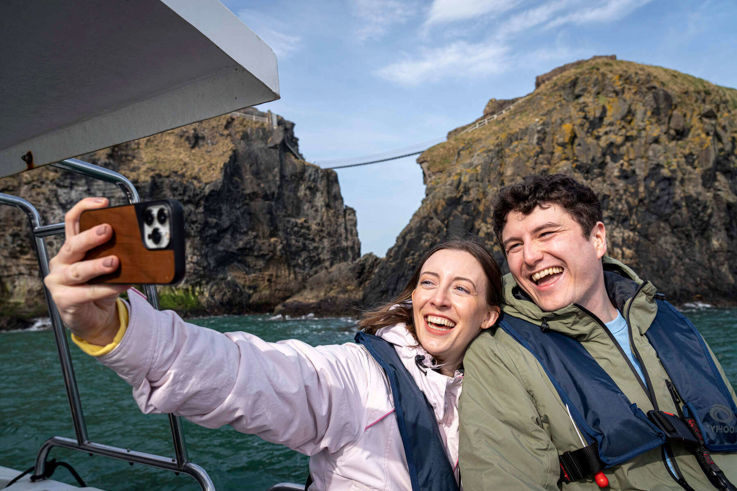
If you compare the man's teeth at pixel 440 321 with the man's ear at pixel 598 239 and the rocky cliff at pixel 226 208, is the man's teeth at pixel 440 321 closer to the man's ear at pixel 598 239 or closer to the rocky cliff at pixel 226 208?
the man's ear at pixel 598 239

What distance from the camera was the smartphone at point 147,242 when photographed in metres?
0.70

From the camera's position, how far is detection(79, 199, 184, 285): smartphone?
0.70 metres

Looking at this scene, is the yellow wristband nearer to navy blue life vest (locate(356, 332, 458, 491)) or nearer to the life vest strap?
navy blue life vest (locate(356, 332, 458, 491))

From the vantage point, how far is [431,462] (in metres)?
1.44

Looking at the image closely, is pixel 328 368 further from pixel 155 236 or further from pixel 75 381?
pixel 75 381

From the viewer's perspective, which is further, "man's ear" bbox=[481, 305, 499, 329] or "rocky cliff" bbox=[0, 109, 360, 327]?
"rocky cliff" bbox=[0, 109, 360, 327]

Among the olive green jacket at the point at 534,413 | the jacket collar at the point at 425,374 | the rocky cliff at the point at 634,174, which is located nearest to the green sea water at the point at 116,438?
the jacket collar at the point at 425,374

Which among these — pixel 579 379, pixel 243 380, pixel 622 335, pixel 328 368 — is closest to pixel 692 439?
pixel 579 379

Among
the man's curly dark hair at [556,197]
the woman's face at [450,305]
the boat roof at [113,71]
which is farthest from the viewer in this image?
the man's curly dark hair at [556,197]

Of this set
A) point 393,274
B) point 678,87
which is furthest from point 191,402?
point 678,87

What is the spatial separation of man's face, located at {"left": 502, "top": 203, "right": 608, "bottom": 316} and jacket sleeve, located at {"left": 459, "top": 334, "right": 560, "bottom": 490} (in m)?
0.51

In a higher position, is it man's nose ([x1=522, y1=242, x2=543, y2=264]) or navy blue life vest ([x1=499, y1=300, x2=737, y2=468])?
man's nose ([x1=522, y1=242, x2=543, y2=264])

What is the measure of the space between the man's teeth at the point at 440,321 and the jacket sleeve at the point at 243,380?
415 mm

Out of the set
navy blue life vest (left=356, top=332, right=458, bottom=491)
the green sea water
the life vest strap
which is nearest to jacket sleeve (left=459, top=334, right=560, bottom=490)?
navy blue life vest (left=356, top=332, right=458, bottom=491)
